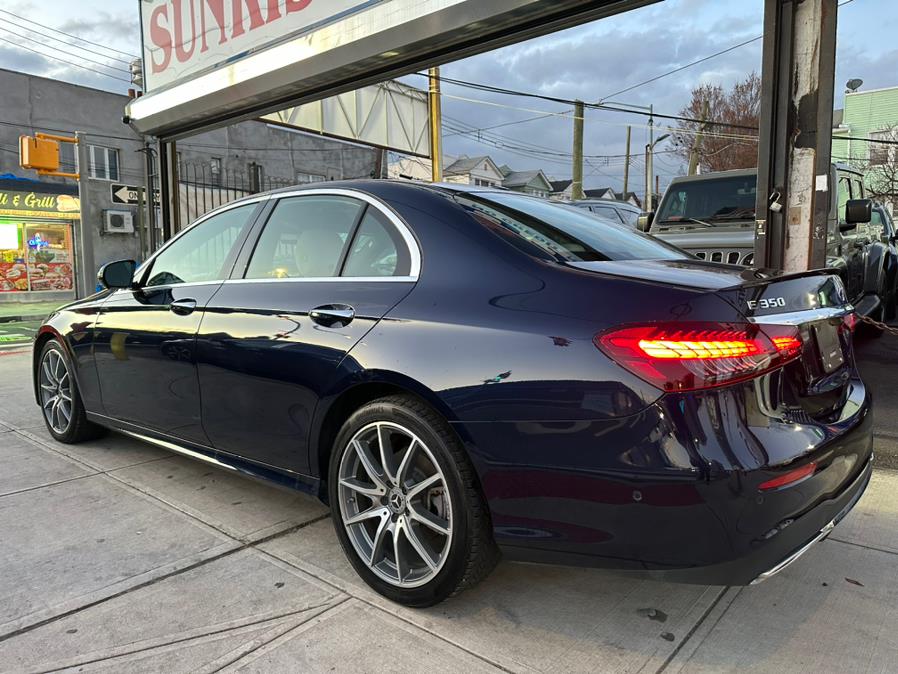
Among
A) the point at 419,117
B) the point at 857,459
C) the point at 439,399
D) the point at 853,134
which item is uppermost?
the point at 853,134

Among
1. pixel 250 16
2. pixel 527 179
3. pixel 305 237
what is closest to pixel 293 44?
pixel 250 16

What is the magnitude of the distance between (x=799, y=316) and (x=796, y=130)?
252 centimetres

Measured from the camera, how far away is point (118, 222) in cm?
2308

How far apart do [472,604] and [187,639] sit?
1010 millimetres

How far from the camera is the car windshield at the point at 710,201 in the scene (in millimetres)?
6945

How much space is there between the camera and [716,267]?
96.7 inches

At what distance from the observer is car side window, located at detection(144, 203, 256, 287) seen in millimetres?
3416

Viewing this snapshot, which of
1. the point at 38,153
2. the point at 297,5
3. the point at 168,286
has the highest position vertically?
the point at 297,5

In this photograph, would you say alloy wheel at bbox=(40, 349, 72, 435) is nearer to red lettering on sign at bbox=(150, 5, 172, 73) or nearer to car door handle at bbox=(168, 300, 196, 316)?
car door handle at bbox=(168, 300, 196, 316)

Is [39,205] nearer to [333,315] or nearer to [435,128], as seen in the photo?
[435,128]

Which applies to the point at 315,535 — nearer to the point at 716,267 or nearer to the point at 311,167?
the point at 716,267

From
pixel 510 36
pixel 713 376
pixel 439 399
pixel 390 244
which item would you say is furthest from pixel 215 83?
pixel 713 376

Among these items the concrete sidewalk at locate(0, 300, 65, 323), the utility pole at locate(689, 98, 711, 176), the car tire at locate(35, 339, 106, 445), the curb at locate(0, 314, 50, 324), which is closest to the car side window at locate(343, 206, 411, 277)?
the car tire at locate(35, 339, 106, 445)

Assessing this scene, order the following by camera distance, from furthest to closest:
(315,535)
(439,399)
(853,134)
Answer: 1. (853,134)
2. (315,535)
3. (439,399)
